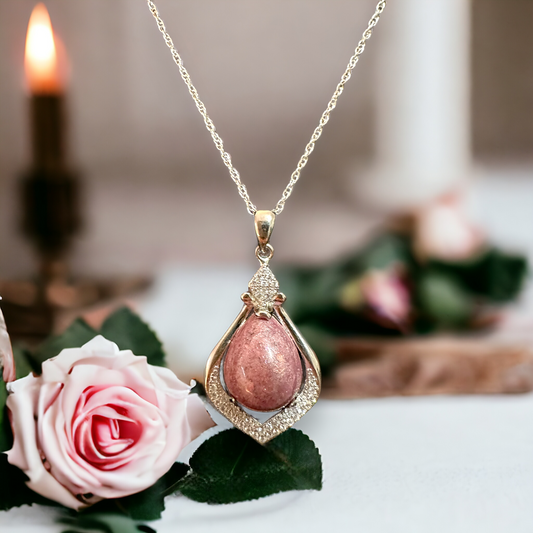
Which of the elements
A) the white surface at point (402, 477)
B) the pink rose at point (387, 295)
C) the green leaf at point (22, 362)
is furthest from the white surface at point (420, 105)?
the green leaf at point (22, 362)

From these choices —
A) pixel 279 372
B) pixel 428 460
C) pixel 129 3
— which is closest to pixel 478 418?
pixel 428 460

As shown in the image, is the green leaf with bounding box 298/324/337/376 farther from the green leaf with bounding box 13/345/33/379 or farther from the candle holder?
the green leaf with bounding box 13/345/33/379

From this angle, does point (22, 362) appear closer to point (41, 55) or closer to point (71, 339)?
point (71, 339)

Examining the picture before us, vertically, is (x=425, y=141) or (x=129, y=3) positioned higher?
(x=129, y=3)

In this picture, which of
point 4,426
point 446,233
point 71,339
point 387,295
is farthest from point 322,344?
point 4,426

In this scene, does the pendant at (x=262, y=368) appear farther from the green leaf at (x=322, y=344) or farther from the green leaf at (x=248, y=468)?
the green leaf at (x=322, y=344)

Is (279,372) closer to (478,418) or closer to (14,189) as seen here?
(478,418)
